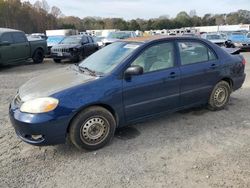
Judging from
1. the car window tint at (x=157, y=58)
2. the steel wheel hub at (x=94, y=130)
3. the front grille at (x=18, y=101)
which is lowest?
the steel wheel hub at (x=94, y=130)

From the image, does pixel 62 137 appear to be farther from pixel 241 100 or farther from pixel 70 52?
pixel 70 52

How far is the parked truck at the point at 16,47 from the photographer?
12.6 metres

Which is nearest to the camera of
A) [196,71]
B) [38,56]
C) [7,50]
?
[196,71]

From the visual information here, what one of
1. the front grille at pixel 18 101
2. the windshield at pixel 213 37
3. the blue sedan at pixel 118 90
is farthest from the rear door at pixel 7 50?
the windshield at pixel 213 37

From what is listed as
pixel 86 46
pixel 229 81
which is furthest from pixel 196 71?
pixel 86 46

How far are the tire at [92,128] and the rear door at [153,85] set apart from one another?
0.37m

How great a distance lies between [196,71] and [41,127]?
289cm

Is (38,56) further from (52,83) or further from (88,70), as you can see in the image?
(52,83)

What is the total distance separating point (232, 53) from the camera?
6.24 metres

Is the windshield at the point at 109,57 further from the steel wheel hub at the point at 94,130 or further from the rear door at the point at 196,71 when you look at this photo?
the rear door at the point at 196,71

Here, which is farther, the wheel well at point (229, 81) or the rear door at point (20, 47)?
the rear door at point (20, 47)

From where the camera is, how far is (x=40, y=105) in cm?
378

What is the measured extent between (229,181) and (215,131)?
5.06 ft

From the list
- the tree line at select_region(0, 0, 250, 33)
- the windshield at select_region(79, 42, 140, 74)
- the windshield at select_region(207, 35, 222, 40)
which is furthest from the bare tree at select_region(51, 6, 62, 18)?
the windshield at select_region(79, 42, 140, 74)
